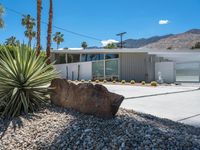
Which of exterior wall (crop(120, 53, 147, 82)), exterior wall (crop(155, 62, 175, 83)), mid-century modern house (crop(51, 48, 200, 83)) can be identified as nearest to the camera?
exterior wall (crop(155, 62, 175, 83))

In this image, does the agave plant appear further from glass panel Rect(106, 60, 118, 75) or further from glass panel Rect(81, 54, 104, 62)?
glass panel Rect(81, 54, 104, 62)

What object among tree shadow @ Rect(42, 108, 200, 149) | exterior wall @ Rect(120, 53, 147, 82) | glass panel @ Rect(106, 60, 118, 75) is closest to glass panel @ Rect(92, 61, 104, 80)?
glass panel @ Rect(106, 60, 118, 75)

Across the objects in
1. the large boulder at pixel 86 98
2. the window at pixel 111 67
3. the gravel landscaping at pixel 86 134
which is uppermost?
the window at pixel 111 67

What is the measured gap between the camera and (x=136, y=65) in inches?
1220

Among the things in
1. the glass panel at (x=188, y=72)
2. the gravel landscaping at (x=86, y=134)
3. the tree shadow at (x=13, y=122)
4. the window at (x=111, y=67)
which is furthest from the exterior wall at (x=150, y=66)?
the tree shadow at (x=13, y=122)

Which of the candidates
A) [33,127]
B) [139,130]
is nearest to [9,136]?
[33,127]

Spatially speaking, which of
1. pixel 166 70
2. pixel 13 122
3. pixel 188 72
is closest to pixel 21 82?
pixel 13 122

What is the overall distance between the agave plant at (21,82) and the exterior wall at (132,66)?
78.8ft

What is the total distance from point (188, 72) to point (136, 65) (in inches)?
215

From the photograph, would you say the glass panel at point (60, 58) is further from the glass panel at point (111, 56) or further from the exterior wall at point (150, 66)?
the exterior wall at point (150, 66)

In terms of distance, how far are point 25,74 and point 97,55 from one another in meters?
26.1

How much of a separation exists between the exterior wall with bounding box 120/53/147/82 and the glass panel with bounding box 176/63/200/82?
3.65 meters

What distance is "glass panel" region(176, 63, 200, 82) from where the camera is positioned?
2920 centimetres

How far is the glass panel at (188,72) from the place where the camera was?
29200mm
